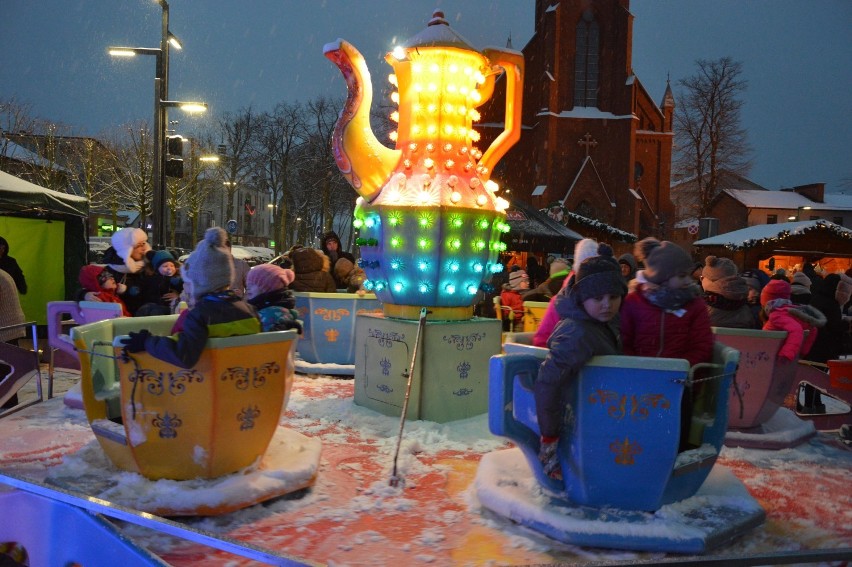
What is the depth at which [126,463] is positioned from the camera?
426 cm

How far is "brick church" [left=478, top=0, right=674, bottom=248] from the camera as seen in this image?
128ft

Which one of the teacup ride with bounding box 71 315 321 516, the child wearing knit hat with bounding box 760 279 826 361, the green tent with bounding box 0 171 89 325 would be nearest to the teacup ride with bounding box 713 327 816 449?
the child wearing knit hat with bounding box 760 279 826 361

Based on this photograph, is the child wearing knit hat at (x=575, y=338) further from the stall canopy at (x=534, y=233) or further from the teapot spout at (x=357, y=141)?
the stall canopy at (x=534, y=233)

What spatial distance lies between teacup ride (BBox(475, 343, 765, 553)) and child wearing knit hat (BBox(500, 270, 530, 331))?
179 inches

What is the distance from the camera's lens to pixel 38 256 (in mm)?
11422

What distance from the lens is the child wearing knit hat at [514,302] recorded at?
28.9 feet

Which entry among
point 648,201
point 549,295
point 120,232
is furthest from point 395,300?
point 648,201

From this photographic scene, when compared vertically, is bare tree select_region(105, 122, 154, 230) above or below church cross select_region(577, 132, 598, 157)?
below

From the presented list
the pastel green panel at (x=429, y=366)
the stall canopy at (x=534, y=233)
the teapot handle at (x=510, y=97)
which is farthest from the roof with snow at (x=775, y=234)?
the pastel green panel at (x=429, y=366)

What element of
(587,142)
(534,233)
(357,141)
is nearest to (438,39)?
(357,141)

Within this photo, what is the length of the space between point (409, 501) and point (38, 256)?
9762 millimetres

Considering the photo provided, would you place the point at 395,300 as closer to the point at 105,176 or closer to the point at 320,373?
the point at 320,373

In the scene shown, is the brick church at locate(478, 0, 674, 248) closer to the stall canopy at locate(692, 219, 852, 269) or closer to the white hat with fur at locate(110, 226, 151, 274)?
the stall canopy at locate(692, 219, 852, 269)

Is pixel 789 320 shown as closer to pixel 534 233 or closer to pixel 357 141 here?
pixel 357 141
